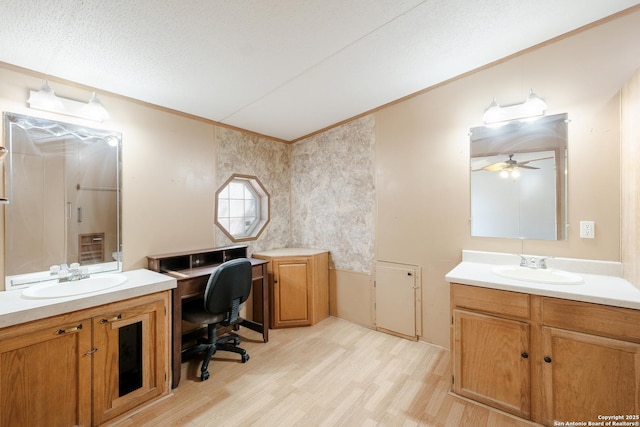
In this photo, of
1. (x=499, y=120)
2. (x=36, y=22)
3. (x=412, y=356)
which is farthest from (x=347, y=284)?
(x=36, y=22)

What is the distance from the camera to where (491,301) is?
174 cm

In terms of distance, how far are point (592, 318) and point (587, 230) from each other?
77 cm

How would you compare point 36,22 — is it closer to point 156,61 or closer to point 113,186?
point 156,61

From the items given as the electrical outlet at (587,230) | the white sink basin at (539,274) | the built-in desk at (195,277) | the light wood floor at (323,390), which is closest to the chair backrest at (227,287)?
the built-in desk at (195,277)

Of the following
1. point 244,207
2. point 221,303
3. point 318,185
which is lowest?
point 221,303

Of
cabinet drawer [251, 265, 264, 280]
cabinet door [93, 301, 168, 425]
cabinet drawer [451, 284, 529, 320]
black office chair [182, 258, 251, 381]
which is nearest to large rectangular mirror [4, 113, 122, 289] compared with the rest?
cabinet door [93, 301, 168, 425]

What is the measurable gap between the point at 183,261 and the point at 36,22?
6.14ft

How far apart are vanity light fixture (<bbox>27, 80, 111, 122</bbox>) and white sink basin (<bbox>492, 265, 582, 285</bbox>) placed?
3144mm

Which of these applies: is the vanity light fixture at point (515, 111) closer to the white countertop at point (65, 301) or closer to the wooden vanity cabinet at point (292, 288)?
the wooden vanity cabinet at point (292, 288)

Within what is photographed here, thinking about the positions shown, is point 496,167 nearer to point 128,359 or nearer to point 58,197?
point 128,359

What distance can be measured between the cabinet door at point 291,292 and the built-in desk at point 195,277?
0.20 metres

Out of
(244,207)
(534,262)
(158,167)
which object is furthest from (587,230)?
(158,167)

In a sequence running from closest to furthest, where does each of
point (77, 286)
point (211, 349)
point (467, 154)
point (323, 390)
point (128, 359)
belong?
1. point (128, 359)
2. point (77, 286)
3. point (323, 390)
4. point (211, 349)
5. point (467, 154)

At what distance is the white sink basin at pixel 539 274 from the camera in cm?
170
